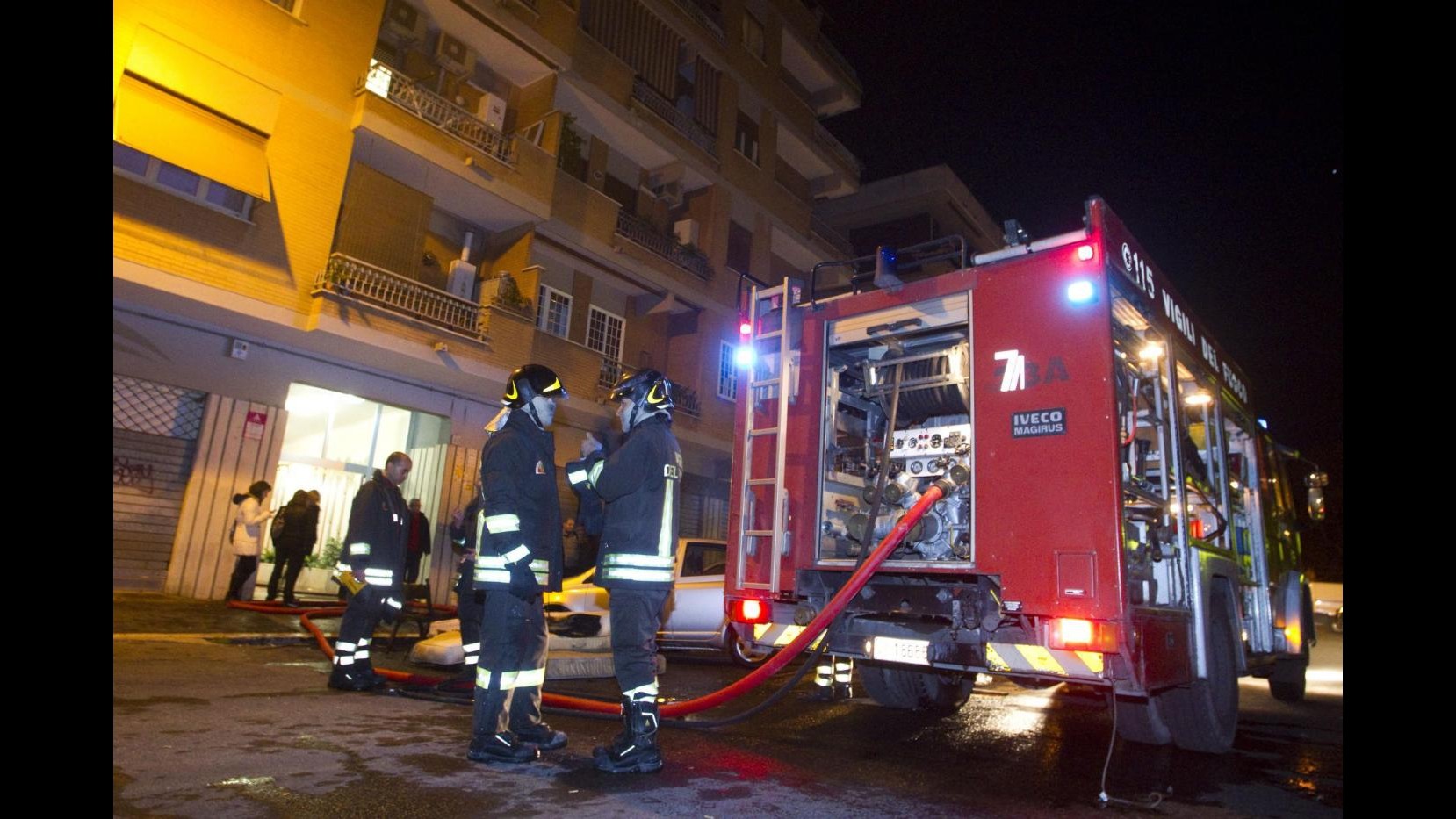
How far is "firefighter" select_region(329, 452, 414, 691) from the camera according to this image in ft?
18.6

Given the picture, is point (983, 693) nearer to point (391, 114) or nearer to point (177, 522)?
point (177, 522)

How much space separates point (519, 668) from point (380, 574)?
8.07 feet

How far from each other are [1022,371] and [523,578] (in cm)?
298

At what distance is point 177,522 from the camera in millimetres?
11289

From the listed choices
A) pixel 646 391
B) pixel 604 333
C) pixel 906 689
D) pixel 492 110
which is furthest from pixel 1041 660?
pixel 604 333

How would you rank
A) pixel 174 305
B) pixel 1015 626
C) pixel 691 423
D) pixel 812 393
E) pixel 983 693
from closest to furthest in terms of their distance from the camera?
1. pixel 1015 626
2. pixel 812 393
3. pixel 983 693
4. pixel 174 305
5. pixel 691 423

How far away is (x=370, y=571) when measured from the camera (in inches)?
229

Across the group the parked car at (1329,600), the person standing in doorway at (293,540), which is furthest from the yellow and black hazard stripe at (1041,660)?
the parked car at (1329,600)

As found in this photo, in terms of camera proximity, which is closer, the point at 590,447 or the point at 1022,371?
Answer: the point at 590,447

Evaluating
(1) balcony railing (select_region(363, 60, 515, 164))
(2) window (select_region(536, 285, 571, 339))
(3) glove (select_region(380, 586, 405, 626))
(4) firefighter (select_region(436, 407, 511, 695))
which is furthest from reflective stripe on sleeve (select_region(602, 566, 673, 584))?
(2) window (select_region(536, 285, 571, 339))

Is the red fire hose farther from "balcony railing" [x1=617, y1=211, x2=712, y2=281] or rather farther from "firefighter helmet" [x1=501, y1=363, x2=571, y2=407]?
"balcony railing" [x1=617, y1=211, x2=712, y2=281]

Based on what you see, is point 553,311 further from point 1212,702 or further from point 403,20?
point 1212,702

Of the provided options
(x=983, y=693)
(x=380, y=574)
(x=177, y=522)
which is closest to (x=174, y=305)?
(x=177, y=522)

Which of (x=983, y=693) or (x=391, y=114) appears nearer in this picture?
(x=983, y=693)
